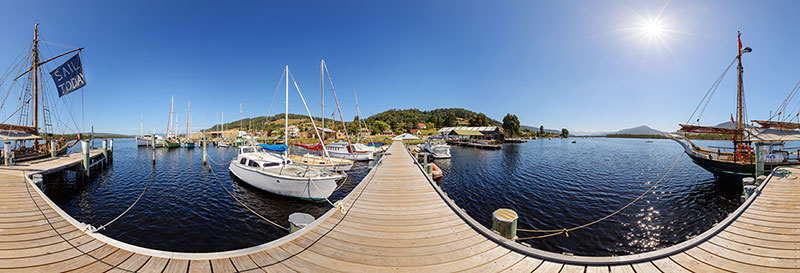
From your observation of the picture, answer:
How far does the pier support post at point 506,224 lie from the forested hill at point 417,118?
94.2m

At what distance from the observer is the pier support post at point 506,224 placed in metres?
5.22

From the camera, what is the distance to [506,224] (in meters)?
5.23

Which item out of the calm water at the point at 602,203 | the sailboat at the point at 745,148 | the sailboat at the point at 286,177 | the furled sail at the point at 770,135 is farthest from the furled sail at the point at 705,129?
the sailboat at the point at 286,177

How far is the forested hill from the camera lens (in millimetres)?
116000

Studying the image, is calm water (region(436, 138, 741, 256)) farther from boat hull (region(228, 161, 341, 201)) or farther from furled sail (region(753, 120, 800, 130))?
boat hull (region(228, 161, 341, 201))

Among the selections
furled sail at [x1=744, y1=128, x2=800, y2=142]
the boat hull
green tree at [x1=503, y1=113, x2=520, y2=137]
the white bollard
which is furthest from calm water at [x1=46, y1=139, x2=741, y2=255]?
green tree at [x1=503, y1=113, x2=520, y2=137]

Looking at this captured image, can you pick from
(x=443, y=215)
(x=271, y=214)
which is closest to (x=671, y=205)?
(x=443, y=215)

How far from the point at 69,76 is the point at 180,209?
1745 cm

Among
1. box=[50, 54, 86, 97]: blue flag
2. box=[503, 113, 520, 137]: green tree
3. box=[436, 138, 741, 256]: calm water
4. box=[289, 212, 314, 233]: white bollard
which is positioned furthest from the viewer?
box=[503, 113, 520, 137]: green tree

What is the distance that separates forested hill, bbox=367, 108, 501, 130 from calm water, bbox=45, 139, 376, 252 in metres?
85.9

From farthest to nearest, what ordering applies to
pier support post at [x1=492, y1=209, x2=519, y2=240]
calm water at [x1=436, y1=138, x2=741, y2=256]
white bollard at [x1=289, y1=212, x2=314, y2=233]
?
calm water at [x1=436, y1=138, x2=741, y2=256], white bollard at [x1=289, y1=212, x2=314, y2=233], pier support post at [x1=492, y1=209, x2=519, y2=240]

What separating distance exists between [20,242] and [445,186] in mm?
16705

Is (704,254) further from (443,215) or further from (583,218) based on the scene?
(583,218)

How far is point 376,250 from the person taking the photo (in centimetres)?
475
